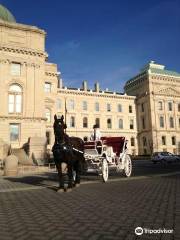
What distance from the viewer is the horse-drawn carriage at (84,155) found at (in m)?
11.0

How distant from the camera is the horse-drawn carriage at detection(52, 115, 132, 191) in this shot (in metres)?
11.0

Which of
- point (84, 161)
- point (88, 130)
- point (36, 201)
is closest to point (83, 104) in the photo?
point (88, 130)

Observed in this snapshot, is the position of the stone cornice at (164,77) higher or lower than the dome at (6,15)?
lower

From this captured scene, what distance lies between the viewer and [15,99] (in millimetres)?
37812

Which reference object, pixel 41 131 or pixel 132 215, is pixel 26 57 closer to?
pixel 41 131

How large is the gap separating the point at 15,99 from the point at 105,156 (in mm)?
26642

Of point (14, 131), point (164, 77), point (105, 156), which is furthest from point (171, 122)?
point (105, 156)

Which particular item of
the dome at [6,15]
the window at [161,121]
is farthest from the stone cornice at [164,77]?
the dome at [6,15]

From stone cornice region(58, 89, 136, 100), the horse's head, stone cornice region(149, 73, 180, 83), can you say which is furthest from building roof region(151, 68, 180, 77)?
the horse's head

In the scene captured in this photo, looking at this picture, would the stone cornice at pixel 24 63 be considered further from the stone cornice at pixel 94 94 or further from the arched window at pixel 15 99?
the stone cornice at pixel 94 94

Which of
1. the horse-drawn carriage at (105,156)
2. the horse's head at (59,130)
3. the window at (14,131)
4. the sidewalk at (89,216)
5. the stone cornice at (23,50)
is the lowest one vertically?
the sidewalk at (89,216)

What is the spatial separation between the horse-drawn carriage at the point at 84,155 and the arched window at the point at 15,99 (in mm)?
24383

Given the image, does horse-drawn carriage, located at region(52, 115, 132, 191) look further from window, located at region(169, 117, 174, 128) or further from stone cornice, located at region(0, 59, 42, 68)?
window, located at region(169, 117, 174, 128)

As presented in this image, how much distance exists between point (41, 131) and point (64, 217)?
32594mm
